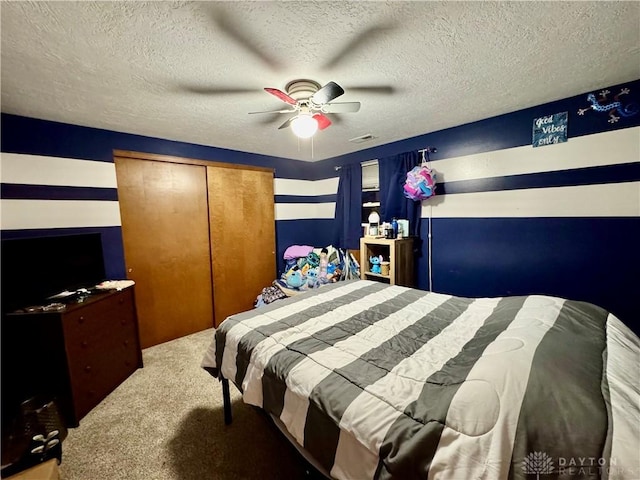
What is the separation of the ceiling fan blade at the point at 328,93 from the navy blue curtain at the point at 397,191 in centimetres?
173

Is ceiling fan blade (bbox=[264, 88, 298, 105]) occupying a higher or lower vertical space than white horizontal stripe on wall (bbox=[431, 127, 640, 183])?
higher

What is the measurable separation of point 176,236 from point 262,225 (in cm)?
113

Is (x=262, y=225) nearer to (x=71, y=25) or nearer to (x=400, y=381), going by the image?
(x=71, y=25)

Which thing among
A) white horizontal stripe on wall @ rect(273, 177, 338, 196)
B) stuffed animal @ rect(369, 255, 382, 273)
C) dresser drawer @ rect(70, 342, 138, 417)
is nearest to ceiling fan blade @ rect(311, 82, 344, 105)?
stuffed animal @ rect(369, 255, 382, 273)

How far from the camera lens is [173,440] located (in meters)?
1.63

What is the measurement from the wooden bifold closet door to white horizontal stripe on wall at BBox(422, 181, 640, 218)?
7.85ft

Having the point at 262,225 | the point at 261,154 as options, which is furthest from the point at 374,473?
the point at 261,154

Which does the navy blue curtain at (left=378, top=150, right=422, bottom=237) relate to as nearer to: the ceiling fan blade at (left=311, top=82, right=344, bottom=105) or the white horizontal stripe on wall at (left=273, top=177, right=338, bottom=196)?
the white horizontal stripe on wall at (left=273, top=177, right=338, bottom=196)

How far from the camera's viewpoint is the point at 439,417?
816 mm

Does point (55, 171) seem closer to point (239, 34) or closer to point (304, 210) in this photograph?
point (239, 34)

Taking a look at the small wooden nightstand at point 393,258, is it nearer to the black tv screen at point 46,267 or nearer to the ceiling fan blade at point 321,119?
the ceiling fan blade at point 321,119

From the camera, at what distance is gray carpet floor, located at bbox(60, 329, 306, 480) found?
1430 mm

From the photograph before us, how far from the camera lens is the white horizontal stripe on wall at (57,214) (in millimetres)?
2092

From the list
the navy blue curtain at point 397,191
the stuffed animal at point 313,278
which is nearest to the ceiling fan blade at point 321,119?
the navy blue curtain at point 397,191
